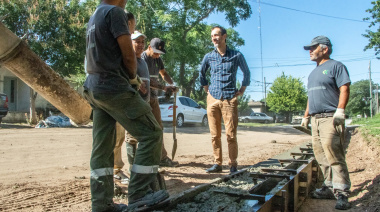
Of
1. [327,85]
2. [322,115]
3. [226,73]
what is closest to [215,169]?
[226,73]

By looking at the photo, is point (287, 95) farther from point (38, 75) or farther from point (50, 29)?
point (38, 75)

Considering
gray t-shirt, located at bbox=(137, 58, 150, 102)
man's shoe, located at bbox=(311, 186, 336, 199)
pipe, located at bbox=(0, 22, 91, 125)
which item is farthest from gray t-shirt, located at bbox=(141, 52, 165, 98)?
man's shoe, located at bbox=(311, 186, 336, 199)

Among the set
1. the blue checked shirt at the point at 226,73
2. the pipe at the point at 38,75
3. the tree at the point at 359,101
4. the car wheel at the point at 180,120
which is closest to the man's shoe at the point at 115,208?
the pipe at the point at 38,75

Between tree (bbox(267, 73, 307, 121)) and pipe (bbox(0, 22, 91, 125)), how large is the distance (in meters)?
50.9

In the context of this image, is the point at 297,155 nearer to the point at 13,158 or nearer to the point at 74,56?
the point at 13,158

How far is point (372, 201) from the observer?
3562 mm

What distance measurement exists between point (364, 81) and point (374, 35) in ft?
314

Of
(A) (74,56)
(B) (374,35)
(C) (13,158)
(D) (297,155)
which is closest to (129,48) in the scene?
(D) (297,155)

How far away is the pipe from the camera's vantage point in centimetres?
278

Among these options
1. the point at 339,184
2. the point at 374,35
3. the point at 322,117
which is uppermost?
the point at 374,35

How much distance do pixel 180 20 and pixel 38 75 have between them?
56.4 feet

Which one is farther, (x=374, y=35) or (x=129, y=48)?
(x=374, y=35)

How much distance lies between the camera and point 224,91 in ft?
17.0

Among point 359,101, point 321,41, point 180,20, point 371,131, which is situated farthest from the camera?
point 359,101
